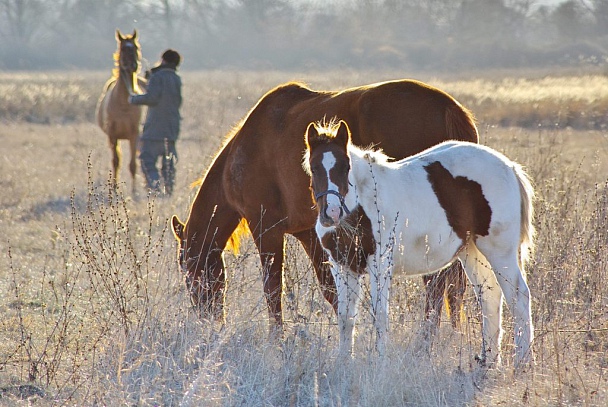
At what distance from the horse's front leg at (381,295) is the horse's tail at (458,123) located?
1.35 metres

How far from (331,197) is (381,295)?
647 millimetres

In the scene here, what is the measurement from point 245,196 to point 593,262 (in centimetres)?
244

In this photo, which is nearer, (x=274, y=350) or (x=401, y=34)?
(x=274, y=350)

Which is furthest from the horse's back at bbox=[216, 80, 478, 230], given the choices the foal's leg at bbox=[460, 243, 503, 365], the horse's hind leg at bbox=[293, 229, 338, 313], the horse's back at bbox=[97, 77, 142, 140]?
the horse's back at bbox=[97, 77, 142, 140]

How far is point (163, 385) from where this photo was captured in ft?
14.0

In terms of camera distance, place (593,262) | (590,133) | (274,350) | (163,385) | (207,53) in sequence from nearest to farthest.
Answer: (163,385) < (274,350) < (593,262) < (590,133) < (207,53)

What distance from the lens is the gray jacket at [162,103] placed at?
39.1 ft

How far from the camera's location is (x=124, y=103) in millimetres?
13227

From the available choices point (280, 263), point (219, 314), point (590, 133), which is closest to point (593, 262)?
point (280, 263)

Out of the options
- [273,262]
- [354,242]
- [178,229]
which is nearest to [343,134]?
[354,242]

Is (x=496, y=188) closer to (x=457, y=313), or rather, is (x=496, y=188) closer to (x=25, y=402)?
(x=457, y=313)

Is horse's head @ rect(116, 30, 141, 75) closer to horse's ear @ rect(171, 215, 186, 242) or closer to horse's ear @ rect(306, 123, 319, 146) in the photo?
horse's ear @ rect(171, 215, 186, 242)


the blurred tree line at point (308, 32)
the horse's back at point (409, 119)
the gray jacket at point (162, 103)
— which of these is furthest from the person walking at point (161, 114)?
the blurred tree line at point (308, 32)

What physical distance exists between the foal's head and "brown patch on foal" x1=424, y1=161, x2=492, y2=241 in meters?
Result: 0.69
